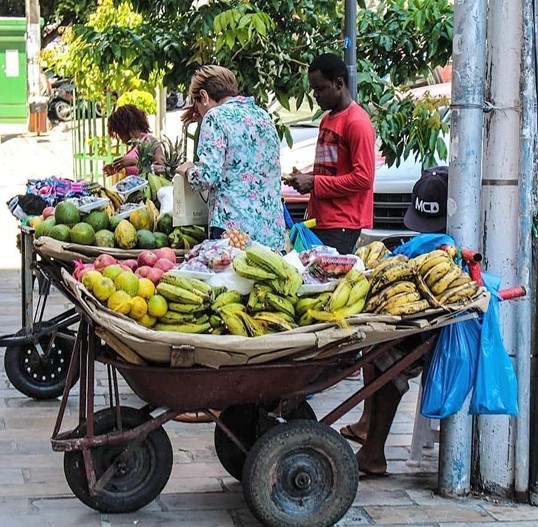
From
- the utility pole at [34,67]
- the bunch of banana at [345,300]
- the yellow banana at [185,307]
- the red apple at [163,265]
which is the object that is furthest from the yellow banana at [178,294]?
the utility pole at [34,67]

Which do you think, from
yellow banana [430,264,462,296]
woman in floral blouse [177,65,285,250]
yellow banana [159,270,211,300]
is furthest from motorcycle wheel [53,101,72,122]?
yellow banana [430,264,462,296]

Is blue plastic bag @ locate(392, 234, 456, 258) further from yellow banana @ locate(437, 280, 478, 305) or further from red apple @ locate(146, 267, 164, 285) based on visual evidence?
red apple @ locate(146, 267, 164, 285)

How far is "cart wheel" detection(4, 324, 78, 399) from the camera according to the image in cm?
635

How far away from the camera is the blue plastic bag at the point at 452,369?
14.3ft

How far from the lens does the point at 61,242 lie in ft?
17.3

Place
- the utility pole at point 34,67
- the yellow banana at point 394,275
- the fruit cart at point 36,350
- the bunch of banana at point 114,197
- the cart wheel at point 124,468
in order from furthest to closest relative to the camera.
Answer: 1. the utility pole at point 34,67
2. the fruit cart at point 36,350
3. the bunch of banana at point 114,197
4. the cart wheel at point 124,468
5. the yellow banana at point 394,275

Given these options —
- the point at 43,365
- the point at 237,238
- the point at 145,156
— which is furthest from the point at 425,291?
the point at 145,156

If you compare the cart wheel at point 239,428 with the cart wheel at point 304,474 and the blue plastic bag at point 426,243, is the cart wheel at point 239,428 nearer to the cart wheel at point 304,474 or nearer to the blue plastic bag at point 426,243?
the cart wheel at point 304,474

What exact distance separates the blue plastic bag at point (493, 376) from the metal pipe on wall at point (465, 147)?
0.39 m

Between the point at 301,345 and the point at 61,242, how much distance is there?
5.62 ft

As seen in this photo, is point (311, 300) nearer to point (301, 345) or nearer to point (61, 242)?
point (301, 345)

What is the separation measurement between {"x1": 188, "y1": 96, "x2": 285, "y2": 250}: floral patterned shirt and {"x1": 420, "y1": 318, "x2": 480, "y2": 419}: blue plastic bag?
1.35 m

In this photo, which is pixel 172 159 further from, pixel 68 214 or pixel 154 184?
pixel 68 214

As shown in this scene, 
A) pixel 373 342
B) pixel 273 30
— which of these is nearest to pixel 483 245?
pixel 373 342
